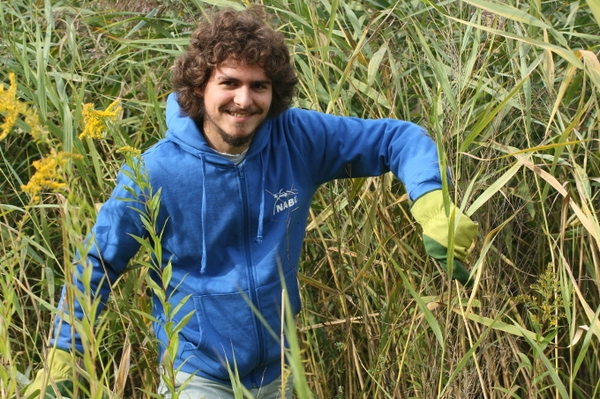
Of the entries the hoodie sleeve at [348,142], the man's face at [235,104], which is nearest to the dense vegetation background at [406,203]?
the hoodie sleeve at [348,142]

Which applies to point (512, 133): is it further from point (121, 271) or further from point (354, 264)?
point (121, 271)

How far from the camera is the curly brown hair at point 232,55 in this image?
1936 millimetres

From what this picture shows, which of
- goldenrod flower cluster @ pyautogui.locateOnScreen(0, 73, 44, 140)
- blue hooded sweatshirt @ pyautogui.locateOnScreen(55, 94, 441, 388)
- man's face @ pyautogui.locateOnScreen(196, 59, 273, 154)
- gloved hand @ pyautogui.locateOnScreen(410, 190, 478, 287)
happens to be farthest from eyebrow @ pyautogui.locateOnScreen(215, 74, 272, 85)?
goldenrod flower cluster @ pyautogui.locateOnScreen(0, 73, 44, 140)

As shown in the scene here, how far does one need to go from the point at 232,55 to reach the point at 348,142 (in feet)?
1.05

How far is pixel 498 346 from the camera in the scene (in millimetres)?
2049

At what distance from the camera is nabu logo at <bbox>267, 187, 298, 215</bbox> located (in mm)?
1960

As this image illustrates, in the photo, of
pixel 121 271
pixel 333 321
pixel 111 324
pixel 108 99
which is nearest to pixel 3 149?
pixel 108 99

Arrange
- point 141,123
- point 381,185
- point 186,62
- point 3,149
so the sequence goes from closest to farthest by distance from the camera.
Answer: point 186,62, point 381,185, point 141,123, point 3,149

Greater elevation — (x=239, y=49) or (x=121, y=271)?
(x=239, y=49)

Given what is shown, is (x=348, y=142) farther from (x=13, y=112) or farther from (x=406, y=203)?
(x=13, y=112)

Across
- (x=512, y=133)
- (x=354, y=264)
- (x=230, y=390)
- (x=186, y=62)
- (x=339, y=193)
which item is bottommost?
(x=230, y=390)

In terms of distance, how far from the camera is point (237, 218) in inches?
75.9

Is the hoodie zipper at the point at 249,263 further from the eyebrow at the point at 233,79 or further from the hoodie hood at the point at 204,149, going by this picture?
the eyebrow at the point at 233,79

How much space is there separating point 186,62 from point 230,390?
749 mm
